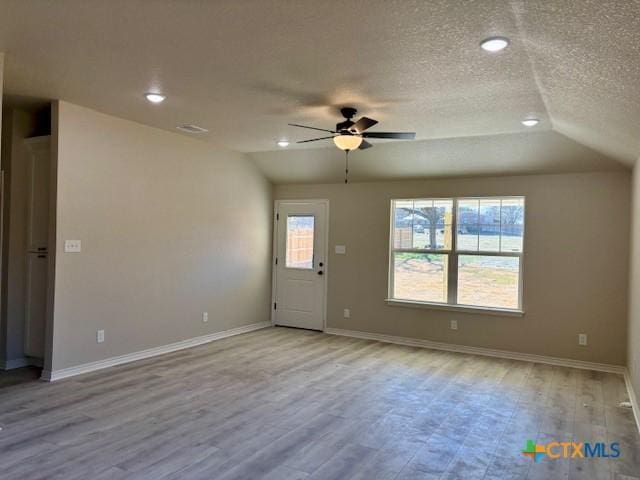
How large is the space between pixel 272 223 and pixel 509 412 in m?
4.66

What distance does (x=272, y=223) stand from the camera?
24.8ft

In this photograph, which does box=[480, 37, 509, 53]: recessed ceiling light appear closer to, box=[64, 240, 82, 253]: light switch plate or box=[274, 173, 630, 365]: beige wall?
box=[274, 173, 630, 365]: beige wall

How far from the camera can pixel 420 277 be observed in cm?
653

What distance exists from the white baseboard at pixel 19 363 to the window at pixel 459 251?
441cm

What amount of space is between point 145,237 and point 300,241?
2.67 m

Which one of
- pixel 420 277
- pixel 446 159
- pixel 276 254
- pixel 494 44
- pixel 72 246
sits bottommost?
pixel 420 277

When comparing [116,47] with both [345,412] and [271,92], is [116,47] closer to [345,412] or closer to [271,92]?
[271,92]

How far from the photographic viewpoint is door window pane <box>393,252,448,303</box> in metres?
6.39

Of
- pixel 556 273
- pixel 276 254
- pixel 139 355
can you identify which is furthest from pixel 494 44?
pixel 276 254

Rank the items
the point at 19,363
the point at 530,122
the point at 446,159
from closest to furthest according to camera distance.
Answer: the point at 530,122 < the point at 19,363 < the point at 446,159

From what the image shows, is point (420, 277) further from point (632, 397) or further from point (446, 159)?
point (632, 397)

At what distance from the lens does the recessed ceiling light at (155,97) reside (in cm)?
404

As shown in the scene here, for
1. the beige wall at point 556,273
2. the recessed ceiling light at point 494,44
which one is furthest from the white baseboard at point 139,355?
the recessed ceiling light at point 494,44

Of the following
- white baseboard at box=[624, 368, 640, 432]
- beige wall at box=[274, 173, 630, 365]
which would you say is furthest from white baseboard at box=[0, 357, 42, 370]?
white baseboard at box=[624, 368, 640, 432]
